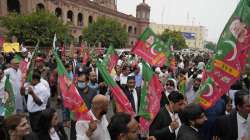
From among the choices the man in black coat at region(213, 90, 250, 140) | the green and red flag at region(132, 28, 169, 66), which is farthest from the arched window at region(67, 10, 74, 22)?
the man in black coat at region(213, 90, 250, 140)

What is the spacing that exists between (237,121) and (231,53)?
35.2 inches

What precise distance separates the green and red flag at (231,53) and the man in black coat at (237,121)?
0.37 m

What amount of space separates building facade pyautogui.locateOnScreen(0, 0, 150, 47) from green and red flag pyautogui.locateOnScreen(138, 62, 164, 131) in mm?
28746

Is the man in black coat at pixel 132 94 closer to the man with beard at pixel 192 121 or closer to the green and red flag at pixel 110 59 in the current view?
the man with beard at pixel 192 121

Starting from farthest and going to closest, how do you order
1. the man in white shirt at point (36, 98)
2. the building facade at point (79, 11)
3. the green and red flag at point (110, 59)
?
the building facade at point (79, 11) < the green and red flag at point (110, 59) < the man in white shirt at point (36, 98)

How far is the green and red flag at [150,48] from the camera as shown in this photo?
5.39 m

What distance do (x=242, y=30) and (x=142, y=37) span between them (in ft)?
8.80

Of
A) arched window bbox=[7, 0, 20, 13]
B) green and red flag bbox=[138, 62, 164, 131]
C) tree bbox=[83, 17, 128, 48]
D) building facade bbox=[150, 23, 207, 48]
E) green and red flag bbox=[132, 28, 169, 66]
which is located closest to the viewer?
green and red flag bbox=[138, 62, 164, 131]

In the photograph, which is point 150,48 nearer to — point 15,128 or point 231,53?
point 231,53

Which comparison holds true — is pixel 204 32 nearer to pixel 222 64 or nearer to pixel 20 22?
pixel 20 22

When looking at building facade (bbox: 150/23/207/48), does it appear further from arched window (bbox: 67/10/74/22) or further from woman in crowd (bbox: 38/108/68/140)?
woman in crowd (bbox: 38/108/68/140)

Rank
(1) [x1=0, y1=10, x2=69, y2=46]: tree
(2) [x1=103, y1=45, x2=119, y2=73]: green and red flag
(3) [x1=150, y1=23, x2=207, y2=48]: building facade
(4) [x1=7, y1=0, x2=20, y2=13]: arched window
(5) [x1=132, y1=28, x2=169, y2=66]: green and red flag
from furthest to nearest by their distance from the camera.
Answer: (3) [x1=150, y1=23, x2=207, y2=48]: building facade < (4) [x1=7, y1=0, x2=20, y2=13]: arched window < (1) [x1=0, y1=10, x2=69, y2=46]: tree < (2) [x1=103, y1=45, x2=119, y2=73]: green and red flag < (5) [x1=132, y1=28, x2=169, y2=66]: green and red flag

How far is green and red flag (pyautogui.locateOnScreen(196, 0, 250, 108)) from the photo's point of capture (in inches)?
111

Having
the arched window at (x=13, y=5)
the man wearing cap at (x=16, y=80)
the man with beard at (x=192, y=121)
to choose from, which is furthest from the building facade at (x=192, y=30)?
the man with beard at (x=192, y=121)
